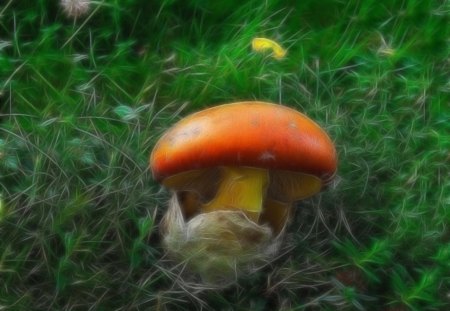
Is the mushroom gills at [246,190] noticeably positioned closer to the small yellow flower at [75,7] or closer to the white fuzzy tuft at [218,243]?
the white fuzzy tuft at [218,243]

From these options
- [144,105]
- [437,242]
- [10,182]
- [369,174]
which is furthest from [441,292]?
[10,182]

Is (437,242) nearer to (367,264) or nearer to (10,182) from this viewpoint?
(367,264)

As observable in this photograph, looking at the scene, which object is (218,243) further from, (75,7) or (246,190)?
(75,7)

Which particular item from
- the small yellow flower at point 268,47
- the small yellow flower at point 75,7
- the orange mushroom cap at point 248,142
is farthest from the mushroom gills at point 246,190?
the small yellow flower at point 75,7

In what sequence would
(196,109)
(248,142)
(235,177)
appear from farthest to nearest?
(196,109) < (235,177) < (248,142)

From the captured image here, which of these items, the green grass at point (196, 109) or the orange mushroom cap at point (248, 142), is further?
the green grass at point (196, 109)

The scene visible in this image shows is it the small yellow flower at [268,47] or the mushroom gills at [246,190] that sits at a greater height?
the small yellow flower at [268,47]

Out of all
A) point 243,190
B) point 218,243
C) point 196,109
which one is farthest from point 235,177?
point 196,109
